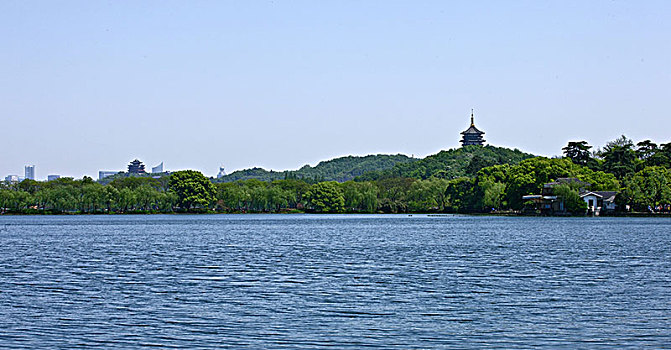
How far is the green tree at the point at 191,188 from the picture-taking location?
468 feet

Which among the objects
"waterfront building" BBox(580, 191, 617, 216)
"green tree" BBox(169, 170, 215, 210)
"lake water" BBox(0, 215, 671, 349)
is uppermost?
"green tree" BBox(169, 170, 215, 210)

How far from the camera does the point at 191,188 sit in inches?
5605

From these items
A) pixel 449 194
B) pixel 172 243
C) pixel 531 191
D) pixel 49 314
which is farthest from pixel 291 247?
pixel 449 194

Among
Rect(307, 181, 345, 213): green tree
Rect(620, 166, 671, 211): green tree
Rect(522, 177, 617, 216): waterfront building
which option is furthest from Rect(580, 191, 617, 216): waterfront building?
Rect(307, 181, 345, 213): green tree

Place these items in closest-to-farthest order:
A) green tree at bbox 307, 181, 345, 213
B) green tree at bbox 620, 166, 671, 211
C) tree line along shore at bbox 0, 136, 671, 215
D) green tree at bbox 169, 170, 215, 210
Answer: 1. green tree at bbox 620, 166, 671, 211
2. tree line along shore at bbox 0, 136, 671, 215
3. green tree at bbox 169, 170, 215, 210
4. green tree at bbox 307, 181, 345, 213

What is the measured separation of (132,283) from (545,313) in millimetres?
14318

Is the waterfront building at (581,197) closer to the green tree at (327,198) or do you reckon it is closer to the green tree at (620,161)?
the green tree at (620,161)

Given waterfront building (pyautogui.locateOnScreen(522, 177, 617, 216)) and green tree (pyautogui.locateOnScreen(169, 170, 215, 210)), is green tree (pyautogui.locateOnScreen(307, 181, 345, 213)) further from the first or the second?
waterfront building (pyautogui.locateOnScreen(522, 177, 617, 216))

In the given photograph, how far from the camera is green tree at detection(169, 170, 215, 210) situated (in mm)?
142625

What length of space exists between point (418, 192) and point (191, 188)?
4250 cm

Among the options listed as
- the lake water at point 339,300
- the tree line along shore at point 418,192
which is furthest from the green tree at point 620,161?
the lake water at point 339,300

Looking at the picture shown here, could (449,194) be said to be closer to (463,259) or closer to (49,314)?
(463,259)

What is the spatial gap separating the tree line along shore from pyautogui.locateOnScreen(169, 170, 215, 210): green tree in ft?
0.61

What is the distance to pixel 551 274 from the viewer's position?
95.6 feet
